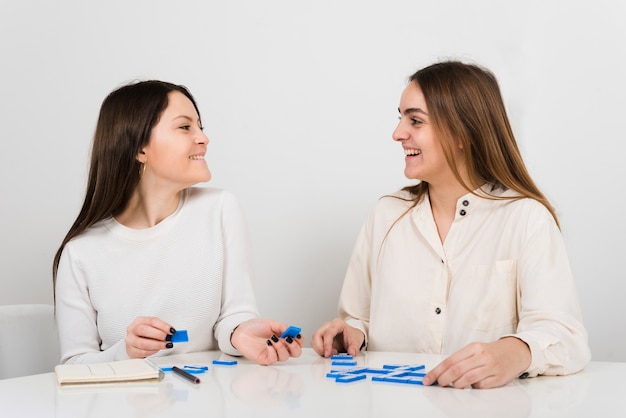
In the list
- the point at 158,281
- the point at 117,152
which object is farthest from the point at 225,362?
the point at 117,152

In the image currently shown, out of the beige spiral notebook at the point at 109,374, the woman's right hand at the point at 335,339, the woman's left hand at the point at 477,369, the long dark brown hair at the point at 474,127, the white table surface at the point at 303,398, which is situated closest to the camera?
the white table surface at the point at 303,398

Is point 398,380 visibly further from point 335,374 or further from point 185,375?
point 185,375

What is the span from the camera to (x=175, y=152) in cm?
228

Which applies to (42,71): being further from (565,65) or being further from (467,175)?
(565,65)

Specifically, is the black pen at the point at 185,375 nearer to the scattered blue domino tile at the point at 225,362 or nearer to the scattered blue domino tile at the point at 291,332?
the scattered blue domino tile at the point at 225,362

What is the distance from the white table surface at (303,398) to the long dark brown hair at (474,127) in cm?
66

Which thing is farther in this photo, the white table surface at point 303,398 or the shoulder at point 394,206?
the shoulder at point 394,206

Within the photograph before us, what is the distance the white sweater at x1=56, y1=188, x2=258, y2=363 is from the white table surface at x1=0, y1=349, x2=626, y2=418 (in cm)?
50

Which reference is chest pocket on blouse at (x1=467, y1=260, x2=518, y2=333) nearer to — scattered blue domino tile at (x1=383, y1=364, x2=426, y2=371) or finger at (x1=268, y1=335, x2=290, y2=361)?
scattered blue domino tile at (x1=383, y1=364, x2=426, y2=371)

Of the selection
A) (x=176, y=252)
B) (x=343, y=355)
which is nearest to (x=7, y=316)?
(x=176, y=252)

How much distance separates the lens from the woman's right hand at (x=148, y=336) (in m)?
1.83

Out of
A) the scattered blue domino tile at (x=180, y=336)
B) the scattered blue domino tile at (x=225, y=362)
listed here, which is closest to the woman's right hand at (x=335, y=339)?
the scattered blue domino tile at (x=225, y=362)

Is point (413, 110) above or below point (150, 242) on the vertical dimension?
above

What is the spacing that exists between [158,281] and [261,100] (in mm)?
1049
